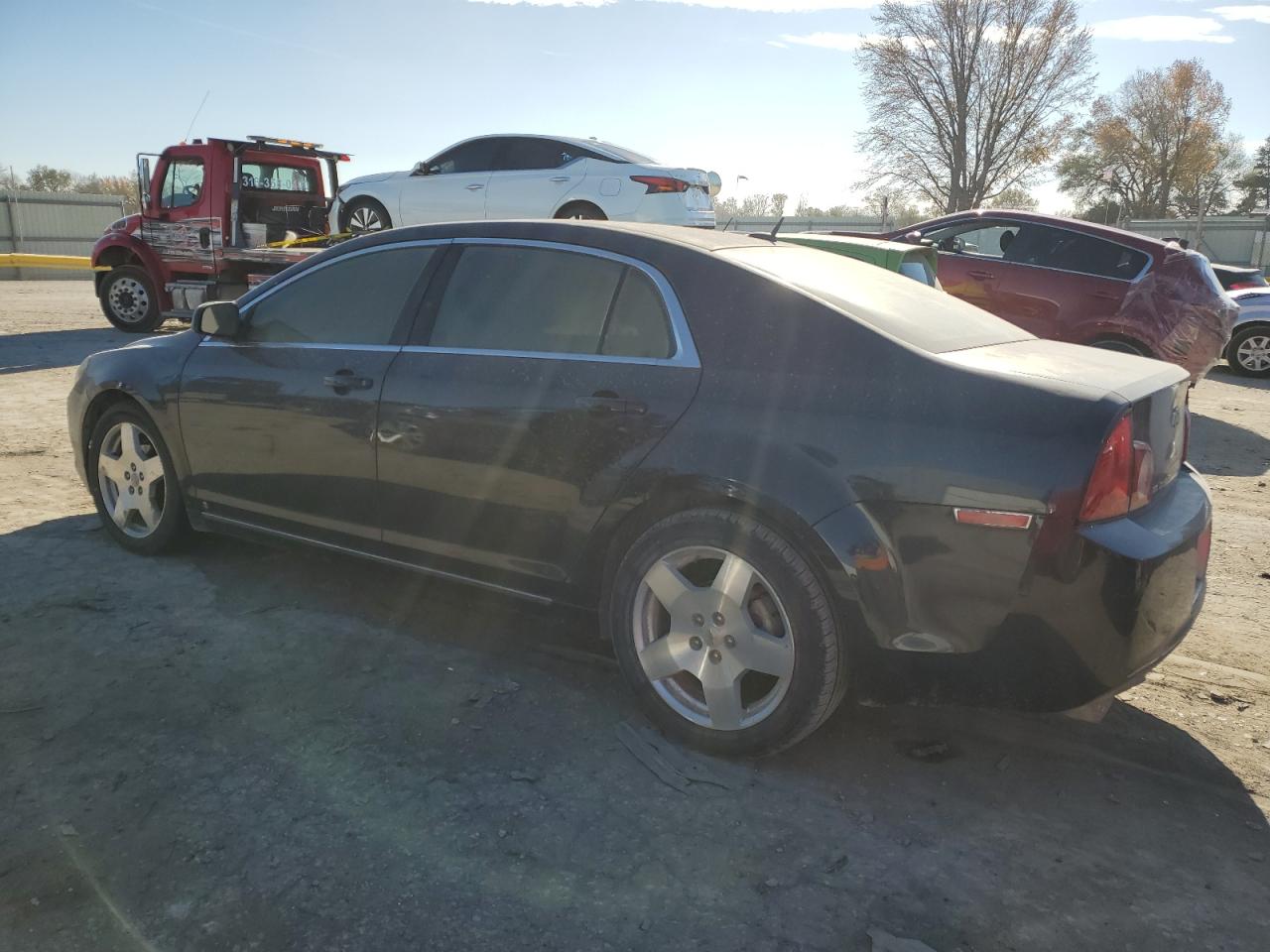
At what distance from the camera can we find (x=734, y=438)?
2.86 meters

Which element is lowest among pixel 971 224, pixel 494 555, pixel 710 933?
pixel 710 933

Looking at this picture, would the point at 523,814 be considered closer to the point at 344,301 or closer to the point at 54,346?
the point at 344,301

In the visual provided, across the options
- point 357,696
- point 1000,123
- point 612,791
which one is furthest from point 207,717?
point 1000,123

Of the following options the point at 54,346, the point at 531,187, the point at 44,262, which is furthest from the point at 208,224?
the point at 44,262

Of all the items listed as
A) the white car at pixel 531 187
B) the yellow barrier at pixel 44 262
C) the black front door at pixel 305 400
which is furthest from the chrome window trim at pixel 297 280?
the yellow barrier at pixel 44 262

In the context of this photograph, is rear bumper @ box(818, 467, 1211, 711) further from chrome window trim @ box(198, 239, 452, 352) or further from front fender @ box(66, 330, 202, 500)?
front fender @ box(66, 330, 202, 500)

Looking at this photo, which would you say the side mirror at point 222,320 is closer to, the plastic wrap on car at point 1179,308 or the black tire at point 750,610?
the black tire at point 750,610

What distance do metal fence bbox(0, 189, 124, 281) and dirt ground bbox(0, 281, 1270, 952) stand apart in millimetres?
29799

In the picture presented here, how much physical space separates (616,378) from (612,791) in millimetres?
1267

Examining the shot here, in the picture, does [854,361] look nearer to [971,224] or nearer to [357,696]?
[357,696]

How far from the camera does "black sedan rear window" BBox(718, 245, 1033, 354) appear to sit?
117 inches

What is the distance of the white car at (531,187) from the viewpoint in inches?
402

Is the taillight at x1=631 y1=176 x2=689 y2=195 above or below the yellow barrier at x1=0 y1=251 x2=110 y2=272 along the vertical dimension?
above

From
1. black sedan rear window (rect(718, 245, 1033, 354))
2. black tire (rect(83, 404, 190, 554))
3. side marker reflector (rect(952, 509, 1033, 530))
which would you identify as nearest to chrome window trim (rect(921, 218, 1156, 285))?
black sedan rear window (rect(718, 245, 1033, 354))
